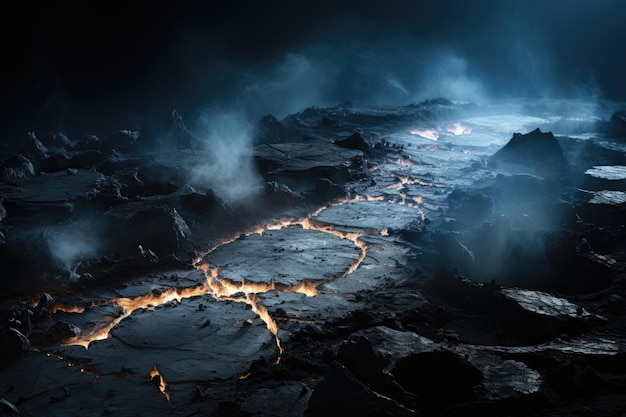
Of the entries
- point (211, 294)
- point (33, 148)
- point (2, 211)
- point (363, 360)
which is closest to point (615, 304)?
point (363, 360)

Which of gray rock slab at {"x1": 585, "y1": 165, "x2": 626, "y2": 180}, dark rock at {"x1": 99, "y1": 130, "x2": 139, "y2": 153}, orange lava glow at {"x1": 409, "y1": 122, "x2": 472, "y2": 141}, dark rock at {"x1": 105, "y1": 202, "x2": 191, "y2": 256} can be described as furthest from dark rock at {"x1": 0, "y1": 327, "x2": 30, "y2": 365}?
orange lava glow at {"x1": 409, "y1": 122, "x2": 472, "y2": 141}

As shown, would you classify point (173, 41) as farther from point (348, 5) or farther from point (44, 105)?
point (348, 5)

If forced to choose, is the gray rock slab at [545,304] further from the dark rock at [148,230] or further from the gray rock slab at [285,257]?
the dark rock at [148,230]

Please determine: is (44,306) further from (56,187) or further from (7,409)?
(56,187)

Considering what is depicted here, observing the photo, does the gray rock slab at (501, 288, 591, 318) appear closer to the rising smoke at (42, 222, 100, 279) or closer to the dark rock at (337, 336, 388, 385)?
the dark rock at (337, 336, 388, 385)

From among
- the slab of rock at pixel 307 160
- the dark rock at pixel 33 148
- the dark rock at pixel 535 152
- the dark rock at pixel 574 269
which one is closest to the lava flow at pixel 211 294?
the dark rock at pixel 574 269

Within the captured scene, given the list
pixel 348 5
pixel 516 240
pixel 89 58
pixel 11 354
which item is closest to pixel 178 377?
pixel 11 354
